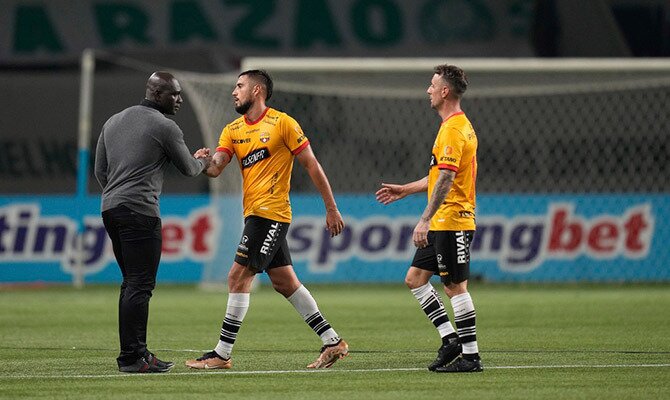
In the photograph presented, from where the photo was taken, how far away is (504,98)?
22594 mm

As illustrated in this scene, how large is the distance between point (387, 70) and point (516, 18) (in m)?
9.96

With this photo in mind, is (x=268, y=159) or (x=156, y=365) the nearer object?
(x=156, y=365)

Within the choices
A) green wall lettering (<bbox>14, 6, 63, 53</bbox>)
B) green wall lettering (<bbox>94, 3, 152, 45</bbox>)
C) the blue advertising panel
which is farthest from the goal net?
green wall lettering (<bbox>14, 6, 63, 53</bbox>)

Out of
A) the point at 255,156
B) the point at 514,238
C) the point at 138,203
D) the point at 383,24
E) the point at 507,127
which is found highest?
the point at 383,24

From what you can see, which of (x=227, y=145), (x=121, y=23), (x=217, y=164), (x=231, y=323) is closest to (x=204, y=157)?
(x=217, y=164)

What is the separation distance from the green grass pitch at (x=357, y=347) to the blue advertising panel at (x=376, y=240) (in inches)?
54.2

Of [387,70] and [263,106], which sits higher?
[387,70]

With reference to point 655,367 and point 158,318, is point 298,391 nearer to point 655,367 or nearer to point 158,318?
point 655,367

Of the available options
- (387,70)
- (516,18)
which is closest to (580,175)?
(387,70)

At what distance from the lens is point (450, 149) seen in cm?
876

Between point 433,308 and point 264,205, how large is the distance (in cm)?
138

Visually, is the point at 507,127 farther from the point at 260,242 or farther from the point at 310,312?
the point at 260,242

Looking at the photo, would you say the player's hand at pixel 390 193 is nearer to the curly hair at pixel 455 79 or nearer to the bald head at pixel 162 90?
the curly hair at pixel 455 79

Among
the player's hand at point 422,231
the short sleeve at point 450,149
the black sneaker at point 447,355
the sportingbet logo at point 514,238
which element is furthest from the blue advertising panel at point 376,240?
the player's hand at point 422,231
